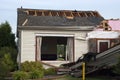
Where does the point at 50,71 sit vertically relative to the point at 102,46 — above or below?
below

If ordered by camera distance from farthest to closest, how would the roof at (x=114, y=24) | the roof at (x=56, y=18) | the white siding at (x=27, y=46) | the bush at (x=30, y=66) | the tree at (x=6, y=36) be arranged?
the tree at (x=6, y=36)
the roof at (x=114, y=24)
the roof at (x=56, y=18)
the white siding at (x=27, y=46)
the bush at (x=30, y=66)

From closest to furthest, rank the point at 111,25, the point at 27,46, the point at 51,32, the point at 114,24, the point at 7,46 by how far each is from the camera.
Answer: the point at 27,46 → the point at 51,32 → the point at 111,25 → the point at 114,24 → the point at 7,46

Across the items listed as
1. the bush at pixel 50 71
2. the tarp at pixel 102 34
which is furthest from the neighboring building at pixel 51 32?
the bush at pixel 50 71

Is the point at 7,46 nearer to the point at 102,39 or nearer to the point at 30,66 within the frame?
the point at 30,66

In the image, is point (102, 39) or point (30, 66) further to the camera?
point (102, 39)

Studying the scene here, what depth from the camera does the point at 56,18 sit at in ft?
98.6

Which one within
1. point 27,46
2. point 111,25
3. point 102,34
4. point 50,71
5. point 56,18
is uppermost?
point 56,18

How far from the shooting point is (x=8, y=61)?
2777 centimetres

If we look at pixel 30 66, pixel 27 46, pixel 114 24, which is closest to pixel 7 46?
pixel 27 46

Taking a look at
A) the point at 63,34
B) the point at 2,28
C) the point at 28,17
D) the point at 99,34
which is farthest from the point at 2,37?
the point at 99,34

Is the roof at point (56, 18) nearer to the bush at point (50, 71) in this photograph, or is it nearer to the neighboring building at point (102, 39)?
the neighboring building at point (102, 39)

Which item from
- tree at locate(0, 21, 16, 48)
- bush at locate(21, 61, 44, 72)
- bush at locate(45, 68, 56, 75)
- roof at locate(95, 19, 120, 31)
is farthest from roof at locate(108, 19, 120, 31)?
tree at locate(0, 21, 16, 48)

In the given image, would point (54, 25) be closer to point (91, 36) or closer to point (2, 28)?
point (91, 36)

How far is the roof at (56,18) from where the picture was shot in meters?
28.8
